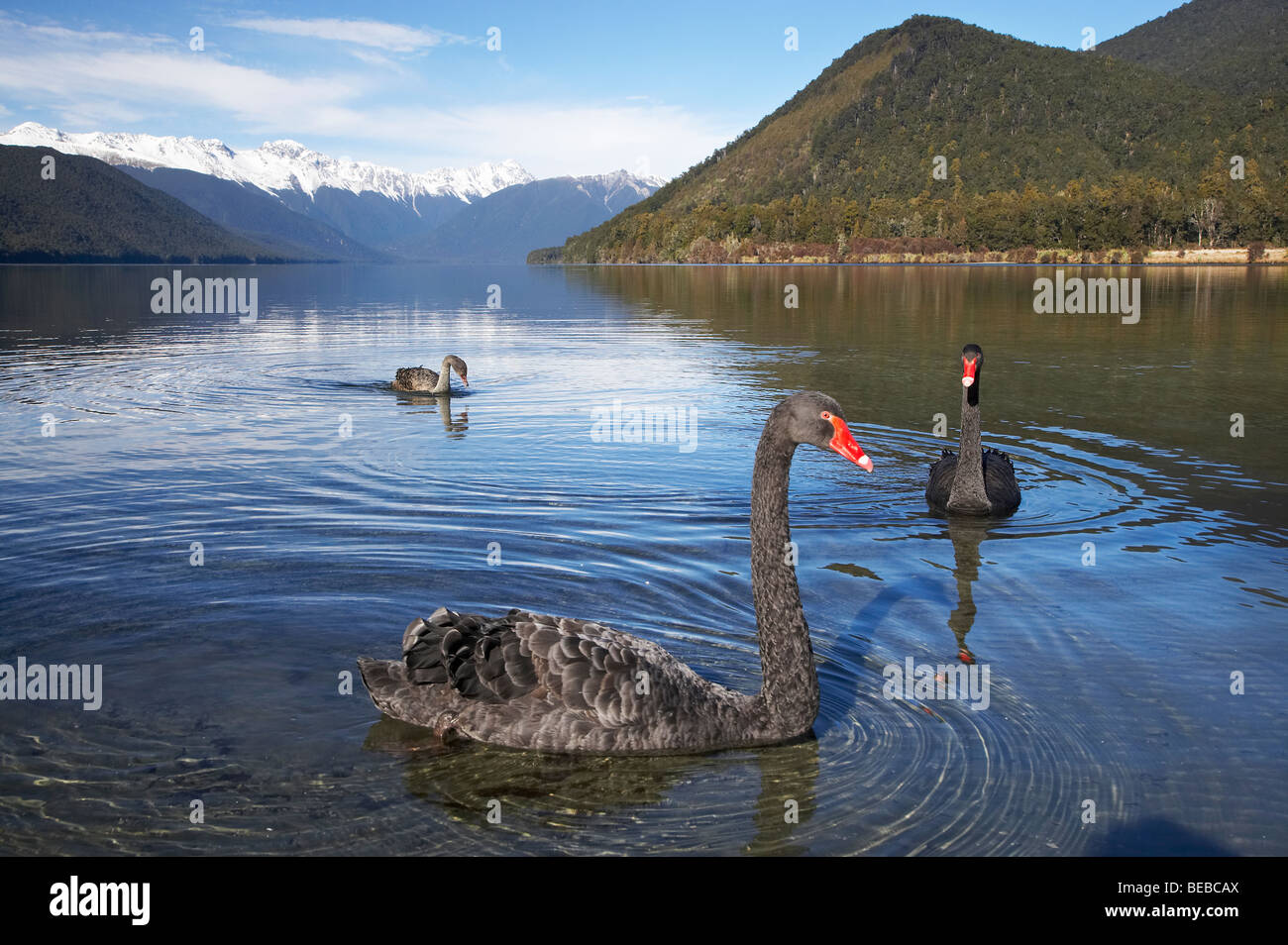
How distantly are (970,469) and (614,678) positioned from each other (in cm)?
711

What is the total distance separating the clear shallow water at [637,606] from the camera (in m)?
5.41

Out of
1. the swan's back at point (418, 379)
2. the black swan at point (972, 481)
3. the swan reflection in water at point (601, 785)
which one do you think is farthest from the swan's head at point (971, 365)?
the swan's back at point (418, 379)

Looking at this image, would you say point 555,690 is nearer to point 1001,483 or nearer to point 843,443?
point 843,443

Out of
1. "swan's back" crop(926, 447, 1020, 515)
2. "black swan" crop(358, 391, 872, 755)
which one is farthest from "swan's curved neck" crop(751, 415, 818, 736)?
"swan's back" crop(926, 447, 1020, 515)

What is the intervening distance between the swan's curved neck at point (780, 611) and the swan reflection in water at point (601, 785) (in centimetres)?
30

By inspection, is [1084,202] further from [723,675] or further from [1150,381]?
[723,675]

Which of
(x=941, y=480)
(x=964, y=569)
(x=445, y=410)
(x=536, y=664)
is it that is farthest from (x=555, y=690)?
(x=445, y=410)

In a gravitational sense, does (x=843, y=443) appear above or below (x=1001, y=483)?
above

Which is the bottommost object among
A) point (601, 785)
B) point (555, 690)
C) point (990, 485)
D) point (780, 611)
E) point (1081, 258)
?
point (601, 785)

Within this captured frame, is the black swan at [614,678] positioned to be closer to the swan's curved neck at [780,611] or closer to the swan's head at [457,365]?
the swan's curved neck at [780,611]

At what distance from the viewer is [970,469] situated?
11539mm
